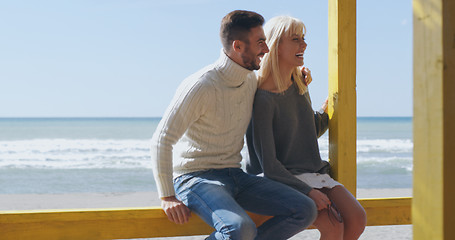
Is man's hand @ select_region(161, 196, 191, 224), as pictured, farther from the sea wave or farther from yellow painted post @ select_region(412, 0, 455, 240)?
the sea wave

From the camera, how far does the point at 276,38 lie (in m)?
2.28

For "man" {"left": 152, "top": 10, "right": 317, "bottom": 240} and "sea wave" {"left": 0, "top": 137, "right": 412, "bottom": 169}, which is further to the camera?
"sea wave" {"left": 0, "top": 137, "right": 412, "bottom": 169}

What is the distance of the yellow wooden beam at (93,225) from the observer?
215cm

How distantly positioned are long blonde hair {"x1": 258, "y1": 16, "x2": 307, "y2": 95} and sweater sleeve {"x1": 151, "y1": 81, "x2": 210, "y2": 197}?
33 cm

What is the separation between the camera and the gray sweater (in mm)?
2186

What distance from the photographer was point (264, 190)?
211 cm

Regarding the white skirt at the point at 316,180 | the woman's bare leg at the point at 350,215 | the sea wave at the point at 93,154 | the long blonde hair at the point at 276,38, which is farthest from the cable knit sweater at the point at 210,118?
the sea wave at the point at 93,154

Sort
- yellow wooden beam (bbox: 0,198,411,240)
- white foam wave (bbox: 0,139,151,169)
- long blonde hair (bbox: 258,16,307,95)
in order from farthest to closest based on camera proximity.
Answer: white foam wave (bbox: 0,139,151,169), long blonde hair (bbox: 258,16,307,95), yellow wooden beam (bbox: 0,198,411,240)

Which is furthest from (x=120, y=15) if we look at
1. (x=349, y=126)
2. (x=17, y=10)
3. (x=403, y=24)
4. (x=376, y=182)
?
(x=349, y=126)

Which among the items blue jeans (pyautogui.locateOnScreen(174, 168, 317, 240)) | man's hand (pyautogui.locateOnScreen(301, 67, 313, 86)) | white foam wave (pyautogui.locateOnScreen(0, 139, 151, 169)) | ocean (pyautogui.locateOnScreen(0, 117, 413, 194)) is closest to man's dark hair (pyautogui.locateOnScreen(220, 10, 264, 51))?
man's hand (pyautogui.locateOnScreen(301, 67, 313, 86))

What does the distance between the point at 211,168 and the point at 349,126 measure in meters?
0.72

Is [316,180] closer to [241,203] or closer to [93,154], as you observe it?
[241,203]

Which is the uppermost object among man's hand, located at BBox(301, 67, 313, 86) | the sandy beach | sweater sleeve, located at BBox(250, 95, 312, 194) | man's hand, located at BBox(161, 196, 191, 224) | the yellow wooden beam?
man's hand, located at BBox(301, 67, 313, 86)

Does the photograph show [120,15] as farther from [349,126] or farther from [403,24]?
[349,126]
